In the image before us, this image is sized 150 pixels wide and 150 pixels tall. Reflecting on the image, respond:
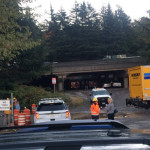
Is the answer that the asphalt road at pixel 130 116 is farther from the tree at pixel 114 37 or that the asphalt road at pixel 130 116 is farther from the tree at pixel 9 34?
the tree at pixel 114 37

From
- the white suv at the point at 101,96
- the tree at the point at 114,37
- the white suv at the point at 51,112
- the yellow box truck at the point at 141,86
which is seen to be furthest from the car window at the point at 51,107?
the tree at the point at 114,37

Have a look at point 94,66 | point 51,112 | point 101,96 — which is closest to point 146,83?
point 51,112

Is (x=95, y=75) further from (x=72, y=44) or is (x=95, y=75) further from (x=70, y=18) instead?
(x=70, y=18)

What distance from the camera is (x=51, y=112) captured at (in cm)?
1445

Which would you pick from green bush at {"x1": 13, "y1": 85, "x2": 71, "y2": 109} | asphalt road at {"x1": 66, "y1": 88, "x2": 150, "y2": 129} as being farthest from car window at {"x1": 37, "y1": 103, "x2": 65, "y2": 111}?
green bush at {"x1": 13, "y1": 85, "x2": 71, "y2": 109}

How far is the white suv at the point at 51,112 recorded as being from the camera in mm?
14430

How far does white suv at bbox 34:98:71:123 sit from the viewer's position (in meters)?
14.4

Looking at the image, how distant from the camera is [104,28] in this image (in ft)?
237

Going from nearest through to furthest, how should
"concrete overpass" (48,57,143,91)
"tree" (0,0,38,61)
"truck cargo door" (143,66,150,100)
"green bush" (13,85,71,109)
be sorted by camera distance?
"tree" (0,0,38,61) → "truck cargo door" (143,66,150,100) → "green bush" (13,85,71,109) → "concrete overpass" (48,57,143,91)

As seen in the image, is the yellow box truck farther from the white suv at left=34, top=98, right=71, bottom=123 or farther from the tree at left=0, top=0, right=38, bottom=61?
the tree at left=0, top=0, right=38, bottom=61

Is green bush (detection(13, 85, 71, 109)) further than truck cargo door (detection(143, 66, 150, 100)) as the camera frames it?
Yes

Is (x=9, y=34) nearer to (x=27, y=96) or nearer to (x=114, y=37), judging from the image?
(x=27, y=96)

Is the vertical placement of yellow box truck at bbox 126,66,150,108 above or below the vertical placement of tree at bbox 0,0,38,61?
below

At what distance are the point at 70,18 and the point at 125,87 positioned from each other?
27.8 metres
